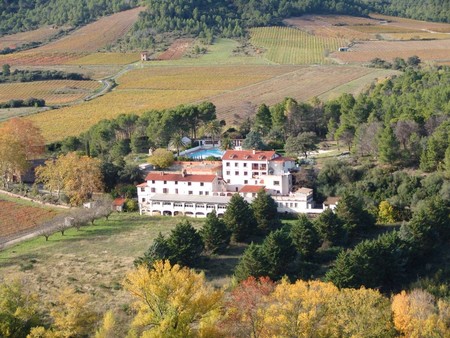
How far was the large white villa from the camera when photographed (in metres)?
43.7

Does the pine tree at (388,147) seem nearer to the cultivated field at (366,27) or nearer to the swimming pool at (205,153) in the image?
the swimming pool at (205,153)

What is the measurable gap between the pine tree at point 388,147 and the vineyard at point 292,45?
60628mm

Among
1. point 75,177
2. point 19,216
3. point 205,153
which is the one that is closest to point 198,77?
point 205,153

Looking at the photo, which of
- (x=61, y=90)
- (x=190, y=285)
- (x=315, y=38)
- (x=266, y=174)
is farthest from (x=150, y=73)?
(x=190, y=285)

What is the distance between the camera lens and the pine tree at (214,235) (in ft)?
121

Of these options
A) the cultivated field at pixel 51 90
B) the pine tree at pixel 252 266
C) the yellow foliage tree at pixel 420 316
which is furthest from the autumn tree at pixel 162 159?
the cultivated field at pixel 51 90

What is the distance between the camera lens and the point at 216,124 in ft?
193

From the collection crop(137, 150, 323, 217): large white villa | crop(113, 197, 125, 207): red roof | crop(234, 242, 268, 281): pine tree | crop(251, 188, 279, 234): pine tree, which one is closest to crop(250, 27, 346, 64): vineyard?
crop(137, 150, 323, 217): large white villa

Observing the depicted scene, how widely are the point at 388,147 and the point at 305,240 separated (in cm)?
1330

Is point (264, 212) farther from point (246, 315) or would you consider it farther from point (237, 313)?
point (246, 315)

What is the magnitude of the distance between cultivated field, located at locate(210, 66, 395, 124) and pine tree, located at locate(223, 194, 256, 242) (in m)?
34.6

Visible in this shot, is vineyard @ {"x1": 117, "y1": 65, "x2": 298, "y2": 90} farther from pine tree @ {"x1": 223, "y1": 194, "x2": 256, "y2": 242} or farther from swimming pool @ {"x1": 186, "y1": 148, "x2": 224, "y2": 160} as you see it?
pine tree @ {"x1": 223, "y1": 194, "x2": 256, "y2": 242}

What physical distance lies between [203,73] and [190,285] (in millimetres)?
80006

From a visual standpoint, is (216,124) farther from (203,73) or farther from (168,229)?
(203,73)
